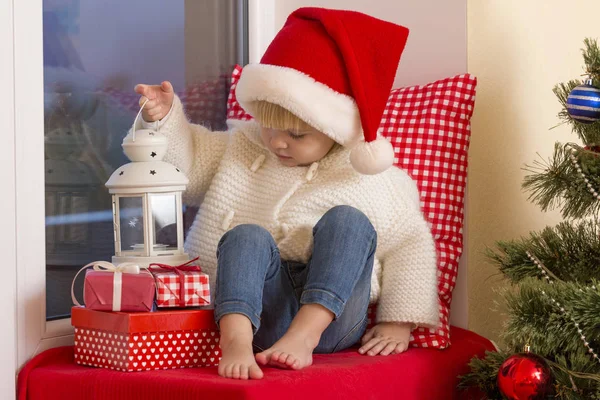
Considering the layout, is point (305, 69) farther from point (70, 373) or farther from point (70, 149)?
point (70, 373)

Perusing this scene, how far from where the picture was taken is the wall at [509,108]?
1765mm

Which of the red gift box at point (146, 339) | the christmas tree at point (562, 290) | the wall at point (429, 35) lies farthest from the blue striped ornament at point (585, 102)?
the red gift box at point (146, 339)

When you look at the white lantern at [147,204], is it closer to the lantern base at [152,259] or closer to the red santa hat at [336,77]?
the lantern base at [152,259]

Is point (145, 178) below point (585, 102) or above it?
below

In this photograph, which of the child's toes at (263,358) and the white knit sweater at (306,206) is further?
the white knit sweater at (306,206)

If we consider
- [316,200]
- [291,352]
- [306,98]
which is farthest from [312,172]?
[291,352]

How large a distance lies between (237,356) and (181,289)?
0.17 meters

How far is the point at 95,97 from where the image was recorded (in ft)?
5.47

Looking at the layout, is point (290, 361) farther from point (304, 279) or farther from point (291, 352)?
point (304, 279)

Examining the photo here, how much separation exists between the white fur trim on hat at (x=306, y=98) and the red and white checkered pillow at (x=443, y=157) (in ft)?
0.85

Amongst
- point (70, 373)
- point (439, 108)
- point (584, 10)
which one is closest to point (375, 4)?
point (439, 108)

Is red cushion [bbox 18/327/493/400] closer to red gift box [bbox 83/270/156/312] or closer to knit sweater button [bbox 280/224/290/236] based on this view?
red gift box [bbox 83/270/156/312]

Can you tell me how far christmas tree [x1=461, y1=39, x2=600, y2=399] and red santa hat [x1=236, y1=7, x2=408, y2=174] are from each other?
316 millimetres

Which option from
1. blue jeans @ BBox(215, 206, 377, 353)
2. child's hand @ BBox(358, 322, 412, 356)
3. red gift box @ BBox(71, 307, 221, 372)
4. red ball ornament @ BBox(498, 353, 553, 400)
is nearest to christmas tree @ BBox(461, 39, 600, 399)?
red ball ornament @ BBox(498, 353, 553, 400)
